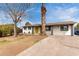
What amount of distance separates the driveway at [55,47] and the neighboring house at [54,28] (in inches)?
10.5

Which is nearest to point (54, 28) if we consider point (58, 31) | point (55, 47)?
point (58, 31)

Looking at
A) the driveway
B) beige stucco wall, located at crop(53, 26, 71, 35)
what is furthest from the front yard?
beige stucco wall, located at crop(53, 26, 71, 35)

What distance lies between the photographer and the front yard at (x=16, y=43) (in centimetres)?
563

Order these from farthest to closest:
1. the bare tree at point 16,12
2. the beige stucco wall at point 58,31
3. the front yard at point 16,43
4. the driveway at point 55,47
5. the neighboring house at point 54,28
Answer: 1. the beige stucco wall at point 58,31
2. the neighboring house at point 54,28
3. the bare tree at point 16,12
4. the front yard at point 16,43
5. the driveway at point 55,47

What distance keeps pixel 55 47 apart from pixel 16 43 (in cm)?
151

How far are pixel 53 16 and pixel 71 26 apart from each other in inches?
34.7

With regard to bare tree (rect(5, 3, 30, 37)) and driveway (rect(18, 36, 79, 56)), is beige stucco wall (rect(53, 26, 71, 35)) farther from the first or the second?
bare tree (rect(5, 3, 30, 37))

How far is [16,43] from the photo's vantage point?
242 inches

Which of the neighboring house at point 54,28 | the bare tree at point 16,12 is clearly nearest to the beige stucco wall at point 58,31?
the neighboring house at point 54,28

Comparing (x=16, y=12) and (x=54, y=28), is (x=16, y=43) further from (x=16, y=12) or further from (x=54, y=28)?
(x=54, y=28)

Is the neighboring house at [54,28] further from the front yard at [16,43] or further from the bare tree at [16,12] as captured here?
the bare tree at [16,12]

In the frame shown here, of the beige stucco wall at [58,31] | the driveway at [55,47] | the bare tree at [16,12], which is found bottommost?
the driveway at [55,47]

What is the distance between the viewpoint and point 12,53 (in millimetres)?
5465

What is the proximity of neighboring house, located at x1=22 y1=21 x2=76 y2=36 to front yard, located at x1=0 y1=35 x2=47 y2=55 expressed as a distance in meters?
0.26
